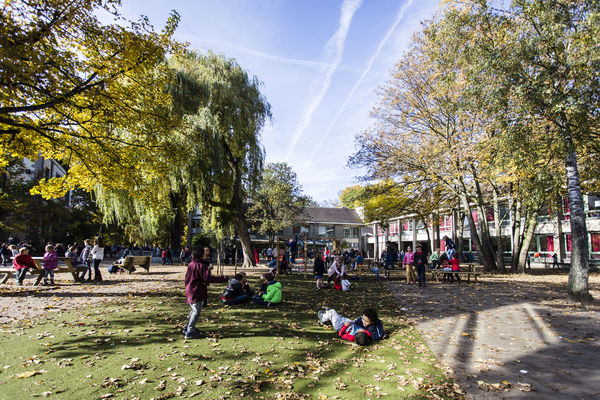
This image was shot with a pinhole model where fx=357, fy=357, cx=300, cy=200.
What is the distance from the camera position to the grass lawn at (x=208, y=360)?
13.2 feet

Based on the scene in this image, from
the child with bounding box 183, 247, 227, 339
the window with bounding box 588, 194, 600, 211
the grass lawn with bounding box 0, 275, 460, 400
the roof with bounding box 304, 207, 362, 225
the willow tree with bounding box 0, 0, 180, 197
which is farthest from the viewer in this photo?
the roof with bounding box 304, 207, 362, 225

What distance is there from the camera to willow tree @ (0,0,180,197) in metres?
7.94

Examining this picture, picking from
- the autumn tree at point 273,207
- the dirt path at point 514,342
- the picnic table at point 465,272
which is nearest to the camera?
the dirt path at point 514,342

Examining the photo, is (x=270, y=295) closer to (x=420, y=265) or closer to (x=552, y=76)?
(x=420, y=265)

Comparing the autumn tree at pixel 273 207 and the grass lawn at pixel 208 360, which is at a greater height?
the autumn tree at pixel 273 207

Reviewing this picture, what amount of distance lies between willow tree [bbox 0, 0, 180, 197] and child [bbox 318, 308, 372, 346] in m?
7.88

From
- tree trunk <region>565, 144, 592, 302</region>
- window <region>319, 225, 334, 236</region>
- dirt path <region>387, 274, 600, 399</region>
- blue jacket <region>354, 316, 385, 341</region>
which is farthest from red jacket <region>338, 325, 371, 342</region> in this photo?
window <region>319, 225, 334, 236</region>

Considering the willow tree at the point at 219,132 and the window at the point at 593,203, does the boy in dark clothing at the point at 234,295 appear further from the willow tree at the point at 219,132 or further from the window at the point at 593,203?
the window at the point at 593,203

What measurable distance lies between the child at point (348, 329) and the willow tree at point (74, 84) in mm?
7877

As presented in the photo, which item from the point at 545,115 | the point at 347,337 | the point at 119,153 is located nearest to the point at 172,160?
the point at 119,153

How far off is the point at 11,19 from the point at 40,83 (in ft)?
5.06

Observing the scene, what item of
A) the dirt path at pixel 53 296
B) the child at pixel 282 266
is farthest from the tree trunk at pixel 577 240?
the child at pixel 282 266

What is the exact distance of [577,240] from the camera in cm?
991

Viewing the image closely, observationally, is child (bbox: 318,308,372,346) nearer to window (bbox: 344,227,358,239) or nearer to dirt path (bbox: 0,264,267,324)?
dirt path (bbox: 0,264,267,324)
